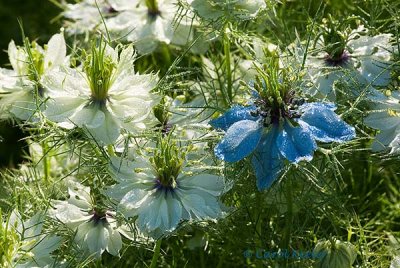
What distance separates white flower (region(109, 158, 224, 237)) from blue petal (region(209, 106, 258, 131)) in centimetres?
8

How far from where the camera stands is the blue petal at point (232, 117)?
1.12m

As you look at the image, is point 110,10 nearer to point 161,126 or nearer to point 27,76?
point 27,76

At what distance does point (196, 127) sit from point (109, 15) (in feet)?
1.60

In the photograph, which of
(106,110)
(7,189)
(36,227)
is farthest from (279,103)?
(7,189)

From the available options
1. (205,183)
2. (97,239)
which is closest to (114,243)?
(97,239)

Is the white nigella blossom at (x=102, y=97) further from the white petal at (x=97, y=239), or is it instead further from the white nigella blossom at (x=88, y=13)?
the white nigella blossom at (x=88, y=13)

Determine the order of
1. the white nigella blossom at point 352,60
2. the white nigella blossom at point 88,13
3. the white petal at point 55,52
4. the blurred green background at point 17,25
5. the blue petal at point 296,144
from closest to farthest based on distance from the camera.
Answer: the blue petal at point 296,144, the white nigella blossom at point 352,60, the white petal at point 55,52, the white nigella blossom at point 88,13, the blurred green background at point 17,25

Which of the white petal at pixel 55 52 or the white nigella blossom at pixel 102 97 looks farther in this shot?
the white petal at pixel 55 52

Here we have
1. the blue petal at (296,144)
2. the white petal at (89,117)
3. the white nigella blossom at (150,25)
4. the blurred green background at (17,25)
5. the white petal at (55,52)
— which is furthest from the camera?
the blurred green background at (17,25)

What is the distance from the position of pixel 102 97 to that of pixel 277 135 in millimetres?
259

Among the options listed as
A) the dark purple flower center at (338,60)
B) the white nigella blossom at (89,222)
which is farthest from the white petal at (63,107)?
the dark purple flower center at (338,60)

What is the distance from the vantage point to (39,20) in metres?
2.53

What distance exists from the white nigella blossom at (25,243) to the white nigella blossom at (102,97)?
0.50 ft

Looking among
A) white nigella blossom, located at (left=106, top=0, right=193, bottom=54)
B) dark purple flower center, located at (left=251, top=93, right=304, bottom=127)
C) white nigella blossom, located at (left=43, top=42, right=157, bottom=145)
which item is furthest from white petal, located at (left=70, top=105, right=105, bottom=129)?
white nigella blossom, located at (left=106, top=0, right=193, bottom=54)
